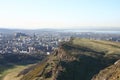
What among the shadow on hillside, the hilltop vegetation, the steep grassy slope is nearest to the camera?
the shadow on hillside

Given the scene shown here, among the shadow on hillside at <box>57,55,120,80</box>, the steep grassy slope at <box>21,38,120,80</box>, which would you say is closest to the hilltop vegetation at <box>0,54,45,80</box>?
the steep grassy slope at <box>21,38,120,80</box>

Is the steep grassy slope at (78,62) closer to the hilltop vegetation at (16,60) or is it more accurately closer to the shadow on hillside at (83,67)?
the shadow on hillside at (83,67)

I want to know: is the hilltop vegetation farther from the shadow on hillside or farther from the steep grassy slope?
the shadow on hillside

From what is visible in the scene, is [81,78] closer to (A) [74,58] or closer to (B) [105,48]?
(A) [74,58]

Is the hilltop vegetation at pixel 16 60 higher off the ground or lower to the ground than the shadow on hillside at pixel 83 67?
lower

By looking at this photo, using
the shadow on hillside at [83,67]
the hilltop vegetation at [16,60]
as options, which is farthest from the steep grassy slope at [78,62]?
the hilltop vegetation at [16,60]

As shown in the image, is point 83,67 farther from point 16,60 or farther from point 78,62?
point 16,60

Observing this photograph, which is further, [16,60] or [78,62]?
[16,60]

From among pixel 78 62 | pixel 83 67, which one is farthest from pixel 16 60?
pixel 83 67

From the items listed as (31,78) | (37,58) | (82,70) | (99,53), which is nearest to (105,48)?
(99,53)
